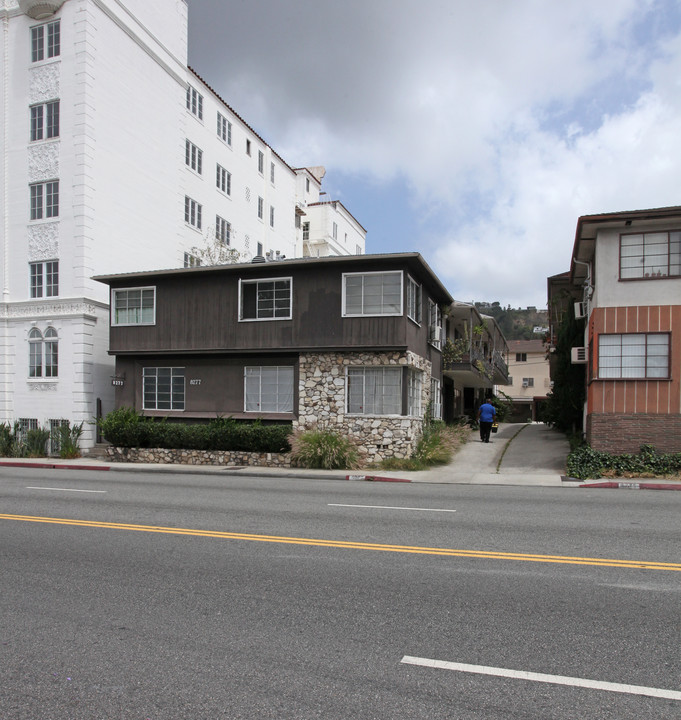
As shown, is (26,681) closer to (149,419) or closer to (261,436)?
(261,436)

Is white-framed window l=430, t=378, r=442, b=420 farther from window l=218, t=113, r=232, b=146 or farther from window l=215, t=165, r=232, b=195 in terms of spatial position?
window l=218, t=113, r=232, b=146

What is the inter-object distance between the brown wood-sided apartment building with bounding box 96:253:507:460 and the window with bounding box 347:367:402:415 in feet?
0.10

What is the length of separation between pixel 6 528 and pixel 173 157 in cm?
2517

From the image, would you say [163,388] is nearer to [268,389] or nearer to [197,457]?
[197,457]

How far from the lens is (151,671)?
14.8ft

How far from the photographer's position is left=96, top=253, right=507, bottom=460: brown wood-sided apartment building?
65.7ft

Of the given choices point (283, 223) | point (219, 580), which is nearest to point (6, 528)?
point (219, 580)

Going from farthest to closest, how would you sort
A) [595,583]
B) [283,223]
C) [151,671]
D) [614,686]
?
[283,223] → [595,583] → [151,671] → [614,686]

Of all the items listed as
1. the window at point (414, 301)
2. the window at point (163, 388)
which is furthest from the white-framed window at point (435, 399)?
the window at point (163, 388)

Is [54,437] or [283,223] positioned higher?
[283,223]

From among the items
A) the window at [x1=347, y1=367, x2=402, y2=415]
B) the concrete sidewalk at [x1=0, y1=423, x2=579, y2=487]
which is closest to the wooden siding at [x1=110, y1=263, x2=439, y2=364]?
the window at [x1=347, y1=367, x2=402, y2=415]

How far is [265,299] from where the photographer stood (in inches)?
853

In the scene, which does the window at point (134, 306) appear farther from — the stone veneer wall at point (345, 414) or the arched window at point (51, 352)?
the stone veneer wall at point (345, 414)

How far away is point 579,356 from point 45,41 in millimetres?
23876
